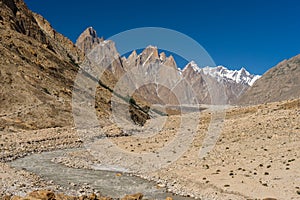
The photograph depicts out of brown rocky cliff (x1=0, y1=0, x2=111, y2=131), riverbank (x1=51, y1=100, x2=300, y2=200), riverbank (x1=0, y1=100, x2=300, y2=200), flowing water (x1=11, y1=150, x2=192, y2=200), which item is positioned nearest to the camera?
riverbank (x1=51, y1=100, x2=300, y2=200)

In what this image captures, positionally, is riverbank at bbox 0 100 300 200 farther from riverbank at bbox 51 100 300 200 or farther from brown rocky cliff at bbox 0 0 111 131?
brown rocky cliff at bbox 0 0 111 131

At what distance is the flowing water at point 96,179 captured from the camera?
23922mm

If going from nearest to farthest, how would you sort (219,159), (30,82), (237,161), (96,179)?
1. (96,179)
2. (237,161)
3. (219,159)
4. (30,82)

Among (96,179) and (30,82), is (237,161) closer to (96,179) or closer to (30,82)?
(96,179)

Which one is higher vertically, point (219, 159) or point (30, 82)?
point (30, 82)

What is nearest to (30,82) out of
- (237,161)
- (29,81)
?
(29,81)

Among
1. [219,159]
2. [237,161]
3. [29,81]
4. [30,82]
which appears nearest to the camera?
[237,161]

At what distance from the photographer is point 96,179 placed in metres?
27.7

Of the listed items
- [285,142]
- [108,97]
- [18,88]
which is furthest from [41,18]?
[285,142]

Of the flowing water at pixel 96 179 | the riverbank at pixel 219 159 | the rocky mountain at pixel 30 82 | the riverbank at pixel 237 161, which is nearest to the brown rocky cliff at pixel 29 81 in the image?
the rocky mountain at pixel 30 82

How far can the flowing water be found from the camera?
23.9 m

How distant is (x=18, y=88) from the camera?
6488 centimetres

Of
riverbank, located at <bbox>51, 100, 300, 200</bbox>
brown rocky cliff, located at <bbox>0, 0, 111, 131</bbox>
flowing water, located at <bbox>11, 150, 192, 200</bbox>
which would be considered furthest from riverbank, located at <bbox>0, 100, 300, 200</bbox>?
brown rocky cliff, located at <bbox>0, 0, 111, 131</bbox>

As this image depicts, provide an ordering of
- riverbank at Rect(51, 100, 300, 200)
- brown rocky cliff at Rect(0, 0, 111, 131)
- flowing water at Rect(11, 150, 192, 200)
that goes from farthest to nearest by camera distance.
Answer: brown rocky cliff at Rect(0, 0, 111, 131), flowing water at Rect(11, 150, 192, 200), riverbank at Rect(51, 100, 300, 200)
